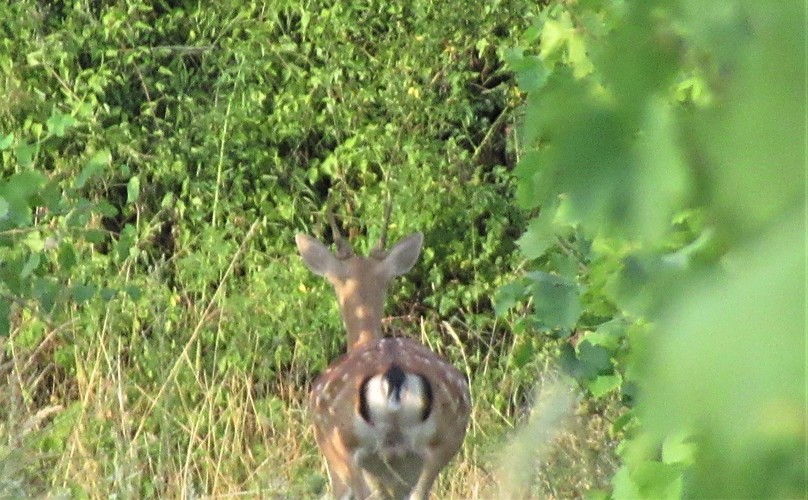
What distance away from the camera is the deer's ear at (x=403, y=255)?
716 centimetres

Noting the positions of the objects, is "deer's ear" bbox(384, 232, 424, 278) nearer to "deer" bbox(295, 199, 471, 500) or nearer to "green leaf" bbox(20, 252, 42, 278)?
"deer" bbox(295, 199, 471, 500)

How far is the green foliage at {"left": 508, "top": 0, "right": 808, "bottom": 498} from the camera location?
0.41 metres

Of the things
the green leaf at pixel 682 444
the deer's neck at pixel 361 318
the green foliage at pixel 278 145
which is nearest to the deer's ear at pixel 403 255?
the deer's neck at pixel 361 318

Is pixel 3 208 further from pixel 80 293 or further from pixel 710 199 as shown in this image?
pixel 710 199

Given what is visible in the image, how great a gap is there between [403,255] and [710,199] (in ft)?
22.1

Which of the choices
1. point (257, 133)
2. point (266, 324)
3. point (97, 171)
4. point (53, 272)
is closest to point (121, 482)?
point (97, 171)

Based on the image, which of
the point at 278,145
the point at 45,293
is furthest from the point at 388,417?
the point at 278,145

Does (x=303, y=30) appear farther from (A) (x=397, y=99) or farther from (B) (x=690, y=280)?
(B) (x=690, y=280)

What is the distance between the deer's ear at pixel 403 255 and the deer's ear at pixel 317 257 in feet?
0.80

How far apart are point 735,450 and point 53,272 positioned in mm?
6449

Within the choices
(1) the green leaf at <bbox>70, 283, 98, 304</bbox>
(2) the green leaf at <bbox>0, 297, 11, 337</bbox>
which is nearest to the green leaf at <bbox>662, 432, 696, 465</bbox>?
(2) the green leaf at <bbox>0, 297, 11, 337</bbox>

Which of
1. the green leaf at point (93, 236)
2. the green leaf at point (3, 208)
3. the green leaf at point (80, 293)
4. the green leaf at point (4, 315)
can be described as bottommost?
the green leaf at point (4, 315)

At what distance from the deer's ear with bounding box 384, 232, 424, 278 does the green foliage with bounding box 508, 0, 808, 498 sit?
6553mm

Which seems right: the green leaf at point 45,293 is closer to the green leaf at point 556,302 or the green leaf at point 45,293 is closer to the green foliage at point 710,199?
the green leaf at point 556,302
